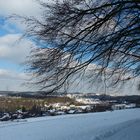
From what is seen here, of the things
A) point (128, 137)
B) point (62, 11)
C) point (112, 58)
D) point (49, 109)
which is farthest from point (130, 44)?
point (49, 109)

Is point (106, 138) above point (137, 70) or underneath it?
underneath

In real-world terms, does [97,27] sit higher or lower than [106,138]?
higher

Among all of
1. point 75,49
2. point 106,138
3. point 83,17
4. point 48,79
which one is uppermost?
point 83,17

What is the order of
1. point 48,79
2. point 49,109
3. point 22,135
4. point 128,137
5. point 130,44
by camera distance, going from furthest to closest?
1. point 49,109
2. point 22,135
3. point 128,137
4. point 130,44
5. point 48,79

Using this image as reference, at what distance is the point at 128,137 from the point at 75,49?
15.9 feet

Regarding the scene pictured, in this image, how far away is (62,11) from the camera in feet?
41.5

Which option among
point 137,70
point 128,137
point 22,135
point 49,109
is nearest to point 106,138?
point 128,137

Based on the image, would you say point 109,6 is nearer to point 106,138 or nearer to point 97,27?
point 97,27

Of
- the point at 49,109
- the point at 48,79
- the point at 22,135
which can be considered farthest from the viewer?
the point at 49,109

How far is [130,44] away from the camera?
14.3 metres

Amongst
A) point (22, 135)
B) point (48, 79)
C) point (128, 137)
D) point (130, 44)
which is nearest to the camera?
point (48, 79)

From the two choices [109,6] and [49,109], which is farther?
[49,109]

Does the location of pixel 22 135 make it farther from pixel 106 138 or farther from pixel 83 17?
pixel 83 17

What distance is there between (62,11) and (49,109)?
41.7 m
